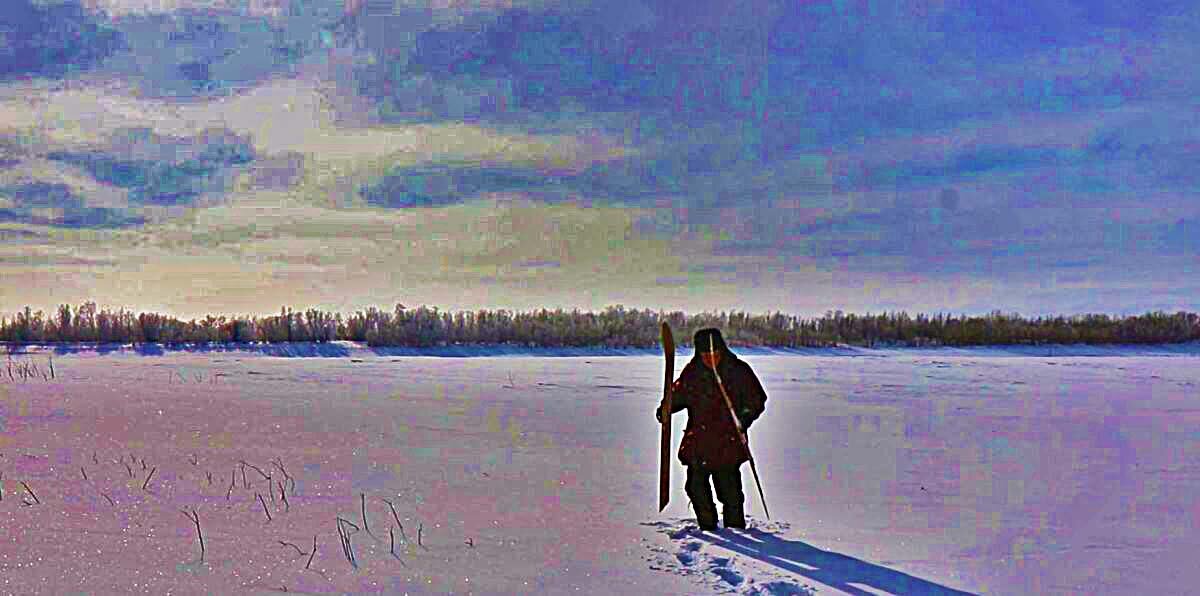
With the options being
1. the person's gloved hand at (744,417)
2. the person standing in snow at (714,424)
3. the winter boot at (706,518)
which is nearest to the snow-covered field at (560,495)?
the winter boot at (706,518)

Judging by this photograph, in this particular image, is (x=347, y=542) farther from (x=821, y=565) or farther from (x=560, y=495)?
(x=821, y=565)

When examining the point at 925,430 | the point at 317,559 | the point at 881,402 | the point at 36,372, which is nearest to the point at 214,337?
the point at 36,372

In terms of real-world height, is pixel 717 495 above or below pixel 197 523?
above

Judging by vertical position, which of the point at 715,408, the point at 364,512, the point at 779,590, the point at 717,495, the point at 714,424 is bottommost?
the point at 779,590

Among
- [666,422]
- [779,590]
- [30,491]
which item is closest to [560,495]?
[666,422]

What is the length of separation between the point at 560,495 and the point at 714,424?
74.3 inches

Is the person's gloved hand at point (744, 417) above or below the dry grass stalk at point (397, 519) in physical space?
above

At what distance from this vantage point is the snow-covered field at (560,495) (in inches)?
280

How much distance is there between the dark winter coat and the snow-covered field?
1.93 feet

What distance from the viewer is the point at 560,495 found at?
32.4 ft

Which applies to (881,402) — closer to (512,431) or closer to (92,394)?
(512,431)

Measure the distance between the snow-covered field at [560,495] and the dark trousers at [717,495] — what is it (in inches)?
6.9

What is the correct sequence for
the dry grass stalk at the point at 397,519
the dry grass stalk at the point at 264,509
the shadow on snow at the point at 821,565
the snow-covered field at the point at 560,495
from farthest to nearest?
the dry grass stalk at the point at 264,509 → the dry grass stalk at the point at 397,519 → the snow-covered field at the point at 560,495 → the shadow on snow at the point at 821,565

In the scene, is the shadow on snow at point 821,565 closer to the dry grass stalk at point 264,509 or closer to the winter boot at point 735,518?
the winter boot at point 735,518
